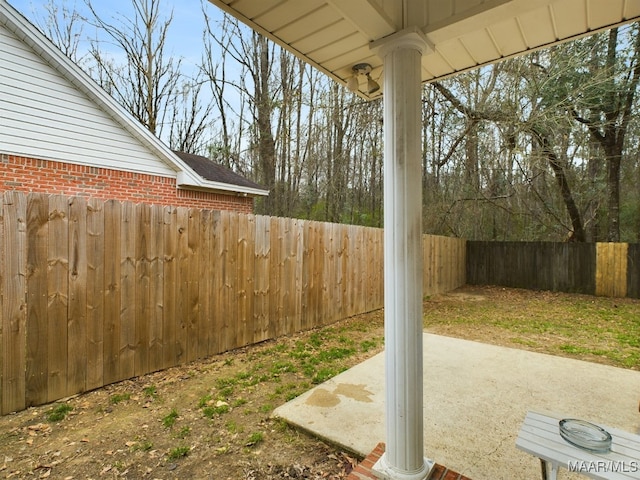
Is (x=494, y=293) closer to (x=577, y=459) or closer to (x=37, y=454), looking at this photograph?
(x=577, y=459)

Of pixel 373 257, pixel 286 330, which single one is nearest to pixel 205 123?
pixel 373 257

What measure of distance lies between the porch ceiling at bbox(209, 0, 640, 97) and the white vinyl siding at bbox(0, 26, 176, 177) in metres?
5.63

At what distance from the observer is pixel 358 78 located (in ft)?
6.98

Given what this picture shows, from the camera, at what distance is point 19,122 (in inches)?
204

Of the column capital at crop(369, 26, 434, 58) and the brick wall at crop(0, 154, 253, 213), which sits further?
the brick wall at crop(0, 154, 253, 213)

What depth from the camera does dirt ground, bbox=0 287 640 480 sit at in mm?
1840

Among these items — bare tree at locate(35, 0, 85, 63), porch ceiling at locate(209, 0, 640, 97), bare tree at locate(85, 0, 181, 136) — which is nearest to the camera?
porch ceiling at locate(209, 0, 640, 97)

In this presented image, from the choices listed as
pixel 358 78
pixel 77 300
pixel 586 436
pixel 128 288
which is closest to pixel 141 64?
pixel 128 288

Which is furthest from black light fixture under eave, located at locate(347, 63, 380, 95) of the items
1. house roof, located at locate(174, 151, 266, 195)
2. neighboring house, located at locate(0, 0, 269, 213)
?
house roof, located at locate(174, 151, 266, 195)

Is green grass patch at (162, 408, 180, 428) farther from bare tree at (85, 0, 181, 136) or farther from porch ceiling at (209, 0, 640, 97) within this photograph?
bare tree at (85, 0, 181, 136)

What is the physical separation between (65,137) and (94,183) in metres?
0.85

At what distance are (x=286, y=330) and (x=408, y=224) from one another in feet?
11.0

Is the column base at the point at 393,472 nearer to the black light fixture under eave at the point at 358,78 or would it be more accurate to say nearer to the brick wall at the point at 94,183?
the black light fixture under eave at the point at 358,78

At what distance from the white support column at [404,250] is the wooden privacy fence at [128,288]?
2445 millimetres
